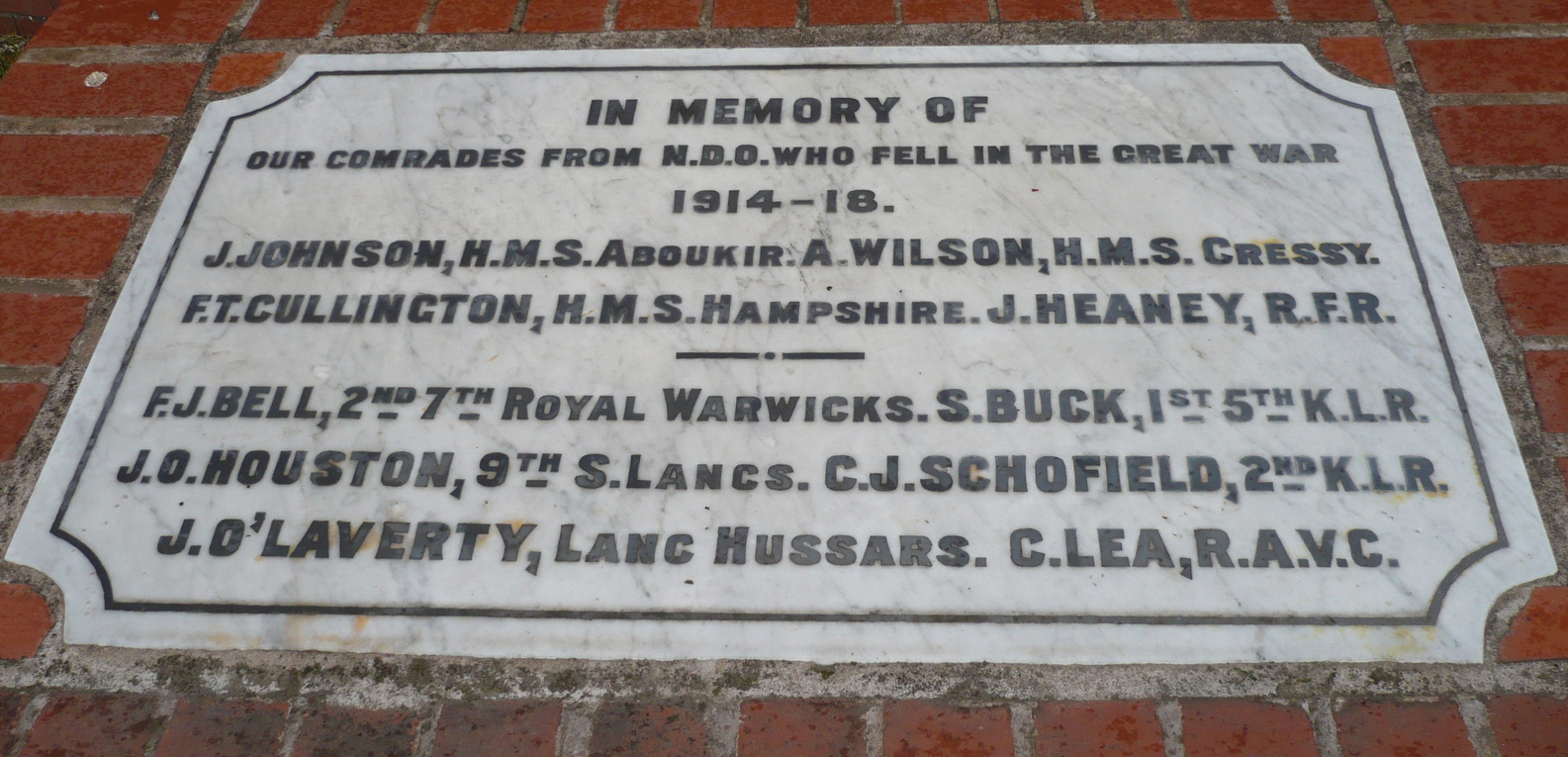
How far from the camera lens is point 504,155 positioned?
160 centimetres

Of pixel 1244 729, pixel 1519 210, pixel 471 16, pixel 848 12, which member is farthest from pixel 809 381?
pixel 1519 210

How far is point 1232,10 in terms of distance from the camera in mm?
1752

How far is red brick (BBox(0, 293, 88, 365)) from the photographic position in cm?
148

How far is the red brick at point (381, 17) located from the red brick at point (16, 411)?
2.74 ft

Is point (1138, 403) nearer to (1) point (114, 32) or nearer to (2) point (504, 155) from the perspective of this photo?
(2) point (504, 155)

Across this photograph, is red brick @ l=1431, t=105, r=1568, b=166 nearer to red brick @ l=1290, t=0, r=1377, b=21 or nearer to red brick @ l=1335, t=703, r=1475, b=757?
red brick @ l=1290, t=0, r=1377, b=21

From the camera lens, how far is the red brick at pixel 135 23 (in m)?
1.84

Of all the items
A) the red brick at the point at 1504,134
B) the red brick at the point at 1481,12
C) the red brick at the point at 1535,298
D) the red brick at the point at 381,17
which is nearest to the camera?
the red brick at the point at 1535,298

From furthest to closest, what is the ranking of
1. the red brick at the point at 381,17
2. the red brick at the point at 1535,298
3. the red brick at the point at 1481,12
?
the red brick at the point at 381,17 → the red brick at the point at 1481,12 → the red brick at the point at 1535,298

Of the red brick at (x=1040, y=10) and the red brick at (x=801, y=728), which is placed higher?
the red brick at (x=1040, y=10)

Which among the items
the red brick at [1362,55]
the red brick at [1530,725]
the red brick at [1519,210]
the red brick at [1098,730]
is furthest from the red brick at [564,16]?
the red brick at [1530,725]

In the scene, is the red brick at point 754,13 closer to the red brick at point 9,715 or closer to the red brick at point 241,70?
the red brick at point 241,70

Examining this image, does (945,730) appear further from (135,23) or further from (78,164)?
A: (135,23)

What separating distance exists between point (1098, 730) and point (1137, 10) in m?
1.31
